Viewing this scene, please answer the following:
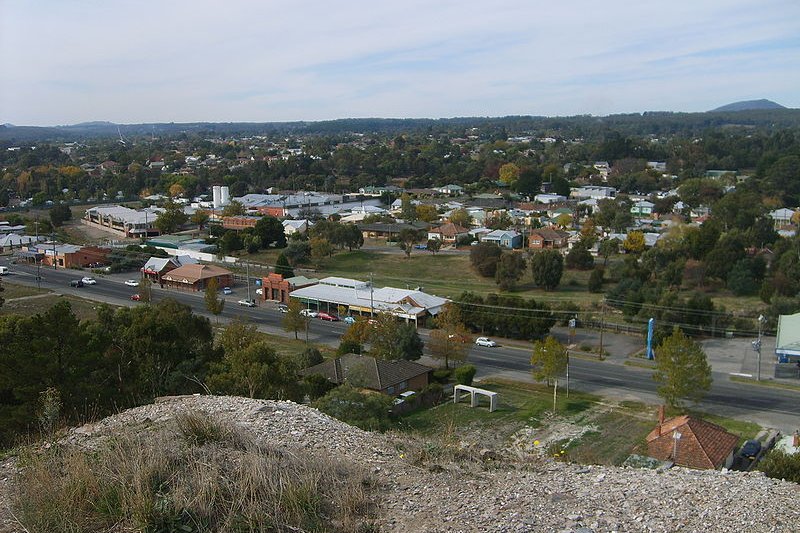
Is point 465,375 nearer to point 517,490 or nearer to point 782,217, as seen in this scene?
point 517,490

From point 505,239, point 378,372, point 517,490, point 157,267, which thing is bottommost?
point 157,267

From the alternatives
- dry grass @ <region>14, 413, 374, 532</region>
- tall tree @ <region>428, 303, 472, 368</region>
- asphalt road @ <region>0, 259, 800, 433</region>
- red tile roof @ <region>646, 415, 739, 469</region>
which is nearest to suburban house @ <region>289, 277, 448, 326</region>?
asphalt road @ <region>0, 259, 800, 433</region>

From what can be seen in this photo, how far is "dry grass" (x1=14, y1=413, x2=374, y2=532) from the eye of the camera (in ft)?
13.6

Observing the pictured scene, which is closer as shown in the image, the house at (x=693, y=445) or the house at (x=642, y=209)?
the house at (x=693, y=445)

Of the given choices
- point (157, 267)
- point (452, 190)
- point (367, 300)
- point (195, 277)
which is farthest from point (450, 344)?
point (452, 190)

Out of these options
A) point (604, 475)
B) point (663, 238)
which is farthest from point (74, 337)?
point (663, 238)

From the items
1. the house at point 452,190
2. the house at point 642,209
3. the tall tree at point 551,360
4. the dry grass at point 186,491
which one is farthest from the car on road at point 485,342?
the house at point 452,190

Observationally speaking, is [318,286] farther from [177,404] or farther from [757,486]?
[757,486]

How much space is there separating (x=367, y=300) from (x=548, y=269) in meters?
7.07

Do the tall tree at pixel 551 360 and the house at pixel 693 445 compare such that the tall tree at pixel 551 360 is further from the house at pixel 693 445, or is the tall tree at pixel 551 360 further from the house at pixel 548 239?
the house at pixel 548 239

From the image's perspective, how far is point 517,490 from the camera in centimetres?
→ 496

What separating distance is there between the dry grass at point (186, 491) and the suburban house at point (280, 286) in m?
20.0

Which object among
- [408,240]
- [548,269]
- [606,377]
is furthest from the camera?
[408,240]

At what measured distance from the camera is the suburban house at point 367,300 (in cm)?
2191
